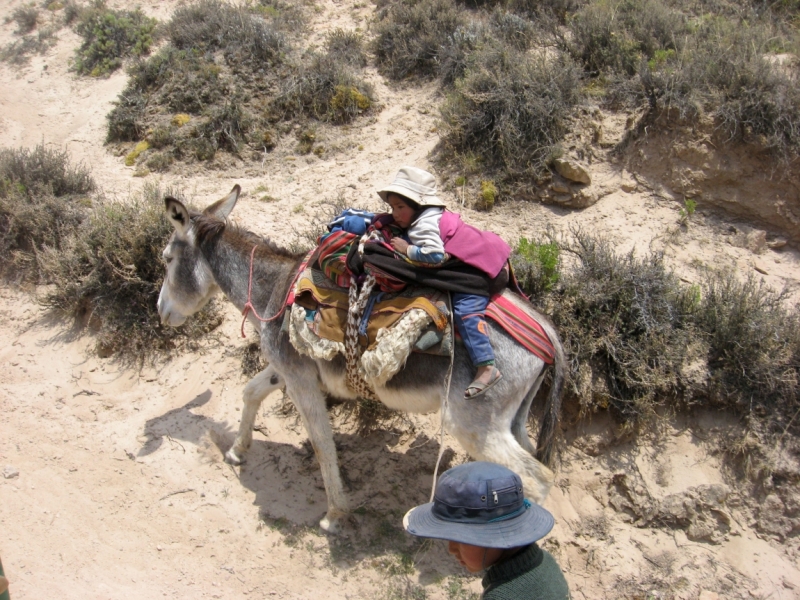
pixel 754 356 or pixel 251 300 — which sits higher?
pixel 251 300

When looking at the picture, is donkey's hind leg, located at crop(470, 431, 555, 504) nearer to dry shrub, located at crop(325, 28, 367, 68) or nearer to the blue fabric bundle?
the blue fabric bundle

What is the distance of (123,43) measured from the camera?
1100 cm

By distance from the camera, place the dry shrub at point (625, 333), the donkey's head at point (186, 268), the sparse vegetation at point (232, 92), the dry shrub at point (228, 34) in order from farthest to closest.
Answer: the dry shrub at point (228, 34), the sparse vegetation at point (232, 92), the dry shrub at point (625, 333), the donkey's head at point (186, 268)

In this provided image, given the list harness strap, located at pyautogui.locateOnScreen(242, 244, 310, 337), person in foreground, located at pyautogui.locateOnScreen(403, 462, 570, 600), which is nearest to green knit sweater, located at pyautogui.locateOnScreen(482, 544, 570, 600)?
person in foreground, located at pyautogui.locateOnScreen(403, 462, 570, 600)

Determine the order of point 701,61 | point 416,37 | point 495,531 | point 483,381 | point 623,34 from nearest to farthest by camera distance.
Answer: point 495,531 < point 483,381 < point 701,61 < point 623,34 < point 416,37

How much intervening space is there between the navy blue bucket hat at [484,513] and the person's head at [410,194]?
6.71 feet

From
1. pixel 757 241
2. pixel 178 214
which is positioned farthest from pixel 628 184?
pixel 178 214

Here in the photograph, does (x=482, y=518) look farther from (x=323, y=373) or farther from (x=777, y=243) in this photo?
(x=777, y=243)

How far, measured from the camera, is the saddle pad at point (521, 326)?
3.71m

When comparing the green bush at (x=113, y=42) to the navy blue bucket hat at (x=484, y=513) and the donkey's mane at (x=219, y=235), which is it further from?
the navy blue bucket hat at (x=484, y=513)

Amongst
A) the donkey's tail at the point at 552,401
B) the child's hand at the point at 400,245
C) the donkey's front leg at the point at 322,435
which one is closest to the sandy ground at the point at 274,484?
the donkey's front leg at the point at 322,435

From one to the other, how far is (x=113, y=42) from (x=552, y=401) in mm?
11197

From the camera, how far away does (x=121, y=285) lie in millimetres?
6137

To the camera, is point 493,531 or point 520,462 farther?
point 520,462
